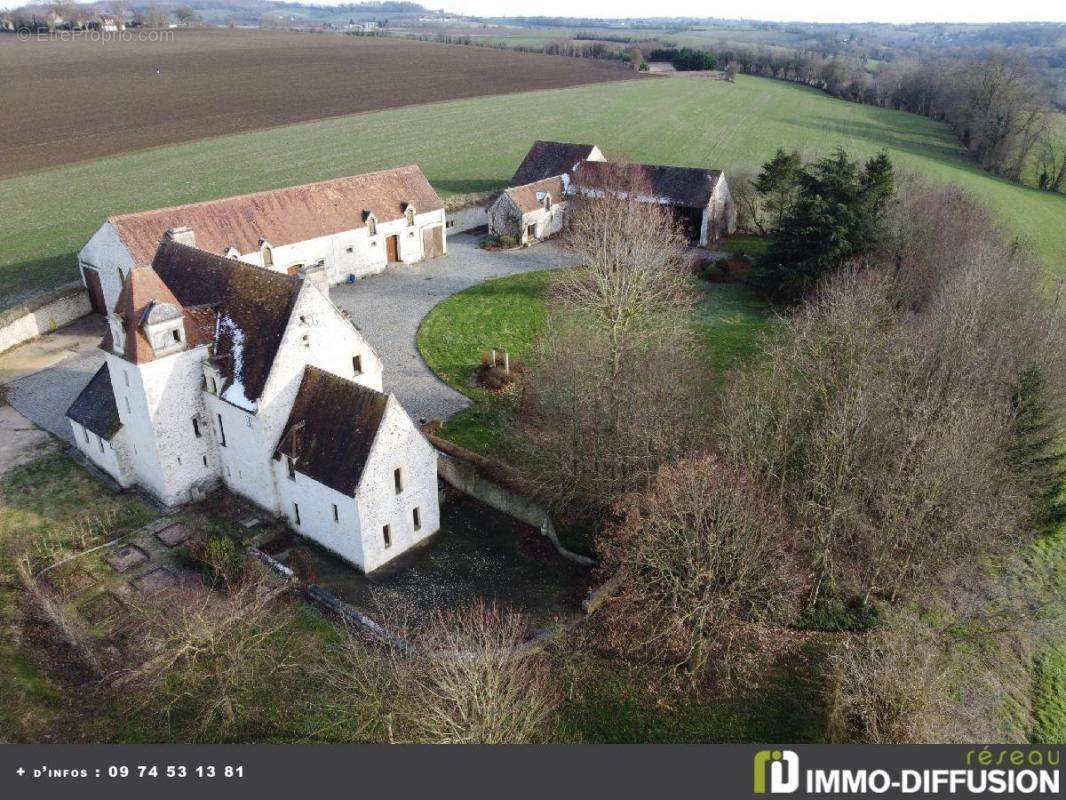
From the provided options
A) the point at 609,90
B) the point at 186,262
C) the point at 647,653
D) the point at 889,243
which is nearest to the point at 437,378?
the point at 186,262

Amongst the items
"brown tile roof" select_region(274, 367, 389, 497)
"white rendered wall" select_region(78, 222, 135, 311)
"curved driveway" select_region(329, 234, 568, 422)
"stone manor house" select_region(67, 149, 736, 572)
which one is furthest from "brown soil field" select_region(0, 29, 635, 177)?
"brown tile roof" select_region(274, 367, 389, 497)

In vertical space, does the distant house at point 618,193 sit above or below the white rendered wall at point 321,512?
above

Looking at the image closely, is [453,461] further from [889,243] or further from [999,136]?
[999,136]

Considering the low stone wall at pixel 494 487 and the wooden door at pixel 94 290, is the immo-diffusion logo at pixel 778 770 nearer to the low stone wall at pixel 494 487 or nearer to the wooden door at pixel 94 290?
the low stone wall at pixel 494 487

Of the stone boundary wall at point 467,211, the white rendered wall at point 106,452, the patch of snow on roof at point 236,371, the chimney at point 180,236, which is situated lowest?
the white rendered wall at point 106,452

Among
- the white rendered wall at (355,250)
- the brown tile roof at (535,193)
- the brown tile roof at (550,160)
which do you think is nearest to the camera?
the white rendered wall at (355,250)

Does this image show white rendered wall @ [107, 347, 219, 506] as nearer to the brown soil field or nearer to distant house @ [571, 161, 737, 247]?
distant house @ [571, 161, 737, 247]

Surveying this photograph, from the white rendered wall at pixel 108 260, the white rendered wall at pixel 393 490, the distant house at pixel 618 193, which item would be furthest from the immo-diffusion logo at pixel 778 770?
the distant house at pixel 618 193
